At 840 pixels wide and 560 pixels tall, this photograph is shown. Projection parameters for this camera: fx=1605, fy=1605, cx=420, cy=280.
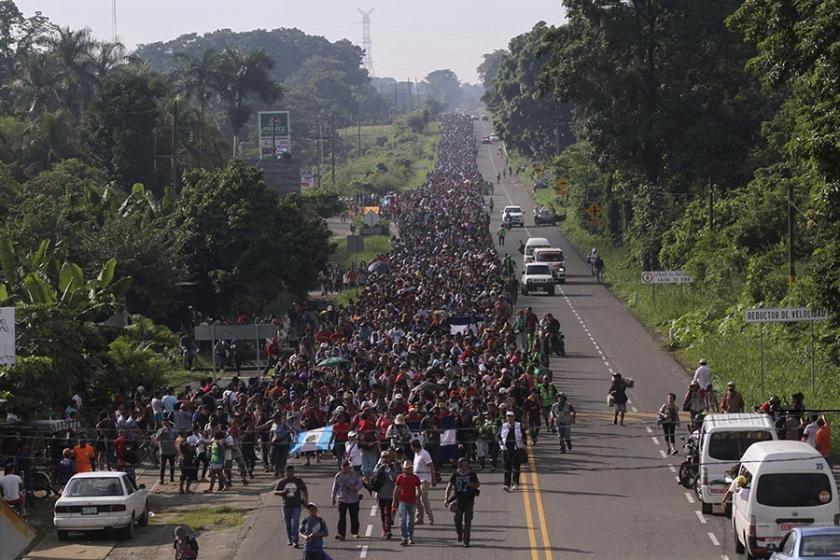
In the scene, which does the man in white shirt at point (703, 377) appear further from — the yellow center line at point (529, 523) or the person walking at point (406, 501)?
the person walking at point (406, 501)

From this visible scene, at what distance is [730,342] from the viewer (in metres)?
44.0

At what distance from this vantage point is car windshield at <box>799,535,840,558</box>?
1834cm

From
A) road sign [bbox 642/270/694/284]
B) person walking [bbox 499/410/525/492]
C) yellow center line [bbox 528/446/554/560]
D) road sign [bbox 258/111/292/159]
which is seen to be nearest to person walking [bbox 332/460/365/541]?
yellow center line [bbox 528/446/554/560]

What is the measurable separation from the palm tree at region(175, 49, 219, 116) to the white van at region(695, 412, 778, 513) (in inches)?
3702

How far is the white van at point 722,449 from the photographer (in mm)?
25797

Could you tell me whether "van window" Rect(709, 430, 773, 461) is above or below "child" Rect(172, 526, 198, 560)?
above

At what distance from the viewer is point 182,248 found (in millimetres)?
58188

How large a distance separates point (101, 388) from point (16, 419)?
→ 7005mm

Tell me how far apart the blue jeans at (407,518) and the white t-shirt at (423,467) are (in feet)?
6.70

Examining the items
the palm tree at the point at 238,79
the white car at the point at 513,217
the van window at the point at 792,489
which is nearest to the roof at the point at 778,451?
the van window at the point at 792,489

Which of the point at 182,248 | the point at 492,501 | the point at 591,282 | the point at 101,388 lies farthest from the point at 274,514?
the point at 591,282

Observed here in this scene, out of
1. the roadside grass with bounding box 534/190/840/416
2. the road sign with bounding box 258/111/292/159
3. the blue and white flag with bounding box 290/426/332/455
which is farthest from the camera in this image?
the road sign with bounding box 258/111/292/159

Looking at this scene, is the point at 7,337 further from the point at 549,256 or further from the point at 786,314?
the point at 549,256

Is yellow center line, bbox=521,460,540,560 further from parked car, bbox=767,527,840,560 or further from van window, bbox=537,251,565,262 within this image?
van window, bbox=537,251,565,262
